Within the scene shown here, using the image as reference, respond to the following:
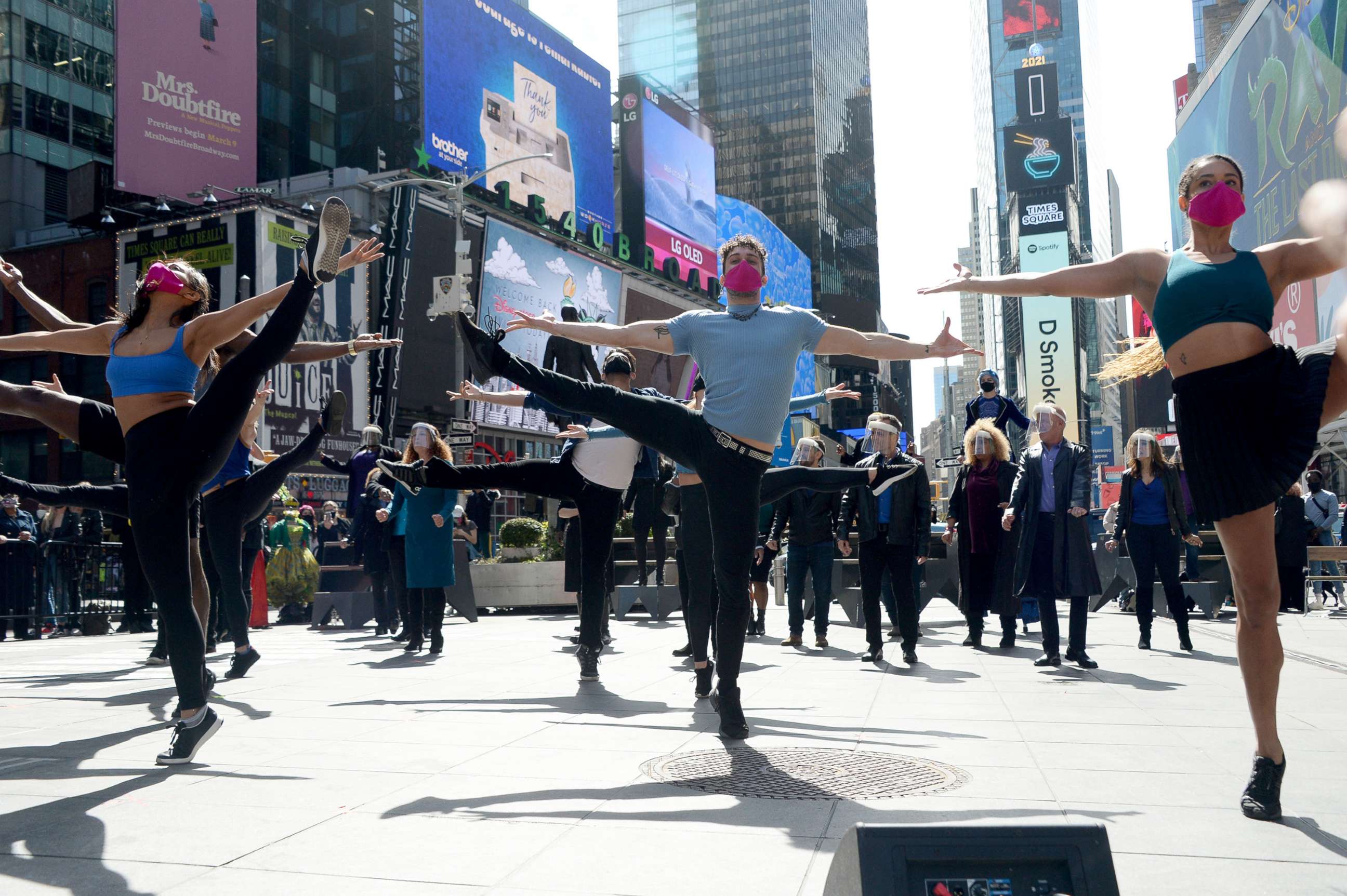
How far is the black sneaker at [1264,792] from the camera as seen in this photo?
124 inches

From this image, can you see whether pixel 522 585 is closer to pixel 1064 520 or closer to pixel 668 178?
pixel 1064 520

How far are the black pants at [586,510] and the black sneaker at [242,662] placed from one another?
5.51 feet

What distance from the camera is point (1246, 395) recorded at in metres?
3.42

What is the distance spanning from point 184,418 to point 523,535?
487 inches

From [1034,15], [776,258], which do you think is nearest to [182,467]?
[776,258]

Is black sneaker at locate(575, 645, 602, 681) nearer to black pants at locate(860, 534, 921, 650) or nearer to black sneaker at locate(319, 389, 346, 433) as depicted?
black sneaker at locate(319, 389, 346, 433)

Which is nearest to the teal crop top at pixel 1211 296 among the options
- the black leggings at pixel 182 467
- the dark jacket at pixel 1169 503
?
the black leggings at pixel 182 467

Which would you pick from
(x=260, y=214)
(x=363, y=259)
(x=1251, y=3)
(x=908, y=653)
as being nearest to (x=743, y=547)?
(x=363, y=259)

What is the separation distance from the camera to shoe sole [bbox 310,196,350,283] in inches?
170

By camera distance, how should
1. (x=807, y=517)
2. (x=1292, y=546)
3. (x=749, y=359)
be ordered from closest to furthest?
(x=749, y=359), (x=807, y=517), (x=1292, y=546)

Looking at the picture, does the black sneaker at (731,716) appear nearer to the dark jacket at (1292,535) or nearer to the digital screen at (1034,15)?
the dark jacket at (1292,535)

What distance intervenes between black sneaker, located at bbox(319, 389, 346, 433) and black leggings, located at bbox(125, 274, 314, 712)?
1527 millimetres

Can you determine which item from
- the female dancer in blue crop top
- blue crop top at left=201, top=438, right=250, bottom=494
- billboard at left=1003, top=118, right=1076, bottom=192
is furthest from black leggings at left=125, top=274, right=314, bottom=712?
billboard at left=1003, top=118, right=1076, bottom=192

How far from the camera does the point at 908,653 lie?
7.94 m
